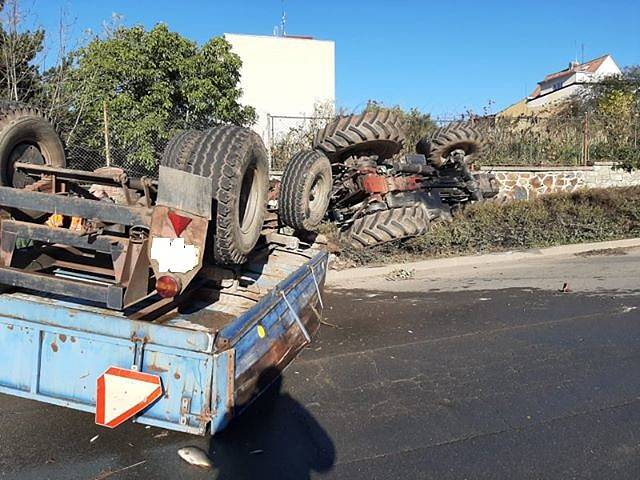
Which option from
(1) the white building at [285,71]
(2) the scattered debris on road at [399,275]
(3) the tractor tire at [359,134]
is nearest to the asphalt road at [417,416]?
(2) the scattered debris on road at [399,275]

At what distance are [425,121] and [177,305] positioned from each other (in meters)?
14.5

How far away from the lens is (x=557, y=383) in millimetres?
4492

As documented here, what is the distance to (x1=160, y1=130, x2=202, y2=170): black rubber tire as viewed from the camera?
3.64m

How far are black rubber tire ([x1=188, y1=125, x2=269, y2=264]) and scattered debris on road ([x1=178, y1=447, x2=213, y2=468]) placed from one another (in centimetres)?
117

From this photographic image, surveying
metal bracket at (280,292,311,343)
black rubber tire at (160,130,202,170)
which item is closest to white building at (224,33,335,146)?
metal bracket at (280,292,311,343)

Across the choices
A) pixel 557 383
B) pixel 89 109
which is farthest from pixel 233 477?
pixel 89 109

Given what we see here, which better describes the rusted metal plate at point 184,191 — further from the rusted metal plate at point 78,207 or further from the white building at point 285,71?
the white building at point 285,71

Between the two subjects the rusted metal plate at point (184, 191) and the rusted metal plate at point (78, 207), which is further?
the rusted metal plate at point (78, 207)

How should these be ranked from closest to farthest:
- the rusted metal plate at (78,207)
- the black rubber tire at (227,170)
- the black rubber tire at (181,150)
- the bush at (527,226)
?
the rusted metal plate at (78,207), the black rubber tire at (227,170), the black rubber tire at (181,150), the bush at (527,226)

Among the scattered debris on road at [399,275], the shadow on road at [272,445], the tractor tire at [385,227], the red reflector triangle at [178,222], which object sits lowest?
the shadow on road at [272,445]

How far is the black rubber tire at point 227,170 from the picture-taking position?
3523 mm

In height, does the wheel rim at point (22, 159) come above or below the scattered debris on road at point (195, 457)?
above

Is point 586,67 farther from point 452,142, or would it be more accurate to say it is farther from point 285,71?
point 452,142

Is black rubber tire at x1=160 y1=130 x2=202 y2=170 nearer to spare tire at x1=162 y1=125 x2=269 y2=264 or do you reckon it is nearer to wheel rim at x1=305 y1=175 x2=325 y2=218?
spare tire at x1=162 y1=125 x2=269 y2=264
